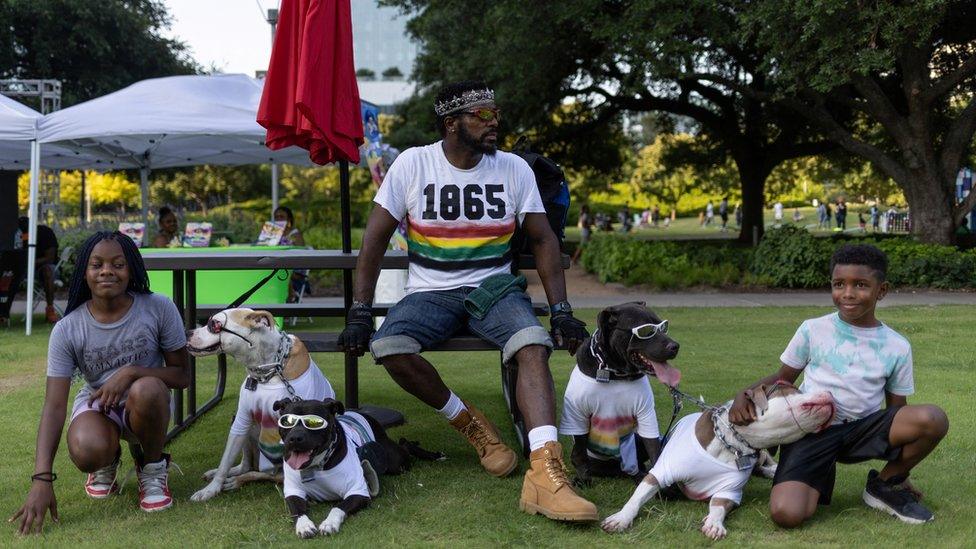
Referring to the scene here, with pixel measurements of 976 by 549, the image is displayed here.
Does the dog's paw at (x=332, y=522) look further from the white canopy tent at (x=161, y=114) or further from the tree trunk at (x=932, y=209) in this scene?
the tree trunk at (x=932, y=209)

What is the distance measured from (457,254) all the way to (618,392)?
1.13 m

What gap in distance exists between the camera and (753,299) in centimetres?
1442

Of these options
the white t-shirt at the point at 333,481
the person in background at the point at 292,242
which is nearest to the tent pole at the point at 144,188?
the person in background at the point at 292,242

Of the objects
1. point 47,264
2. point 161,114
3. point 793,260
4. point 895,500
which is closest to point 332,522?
point 895,500

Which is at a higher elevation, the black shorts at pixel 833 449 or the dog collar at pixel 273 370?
the dog collar at pixel 273 370

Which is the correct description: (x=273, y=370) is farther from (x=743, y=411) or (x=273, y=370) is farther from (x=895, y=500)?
(x=895, y=500)

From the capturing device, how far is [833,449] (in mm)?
3826

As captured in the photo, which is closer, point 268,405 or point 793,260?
point 268,405

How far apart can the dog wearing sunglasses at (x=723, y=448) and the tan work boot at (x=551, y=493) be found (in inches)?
4.9

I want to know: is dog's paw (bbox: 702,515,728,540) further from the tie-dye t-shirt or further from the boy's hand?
the tie-dye t-shirt

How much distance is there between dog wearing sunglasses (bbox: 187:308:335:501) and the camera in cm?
419

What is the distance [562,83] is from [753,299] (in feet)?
31.1

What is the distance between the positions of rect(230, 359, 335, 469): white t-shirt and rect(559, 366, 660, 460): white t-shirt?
1.20 m

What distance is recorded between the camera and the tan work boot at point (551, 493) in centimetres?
374
